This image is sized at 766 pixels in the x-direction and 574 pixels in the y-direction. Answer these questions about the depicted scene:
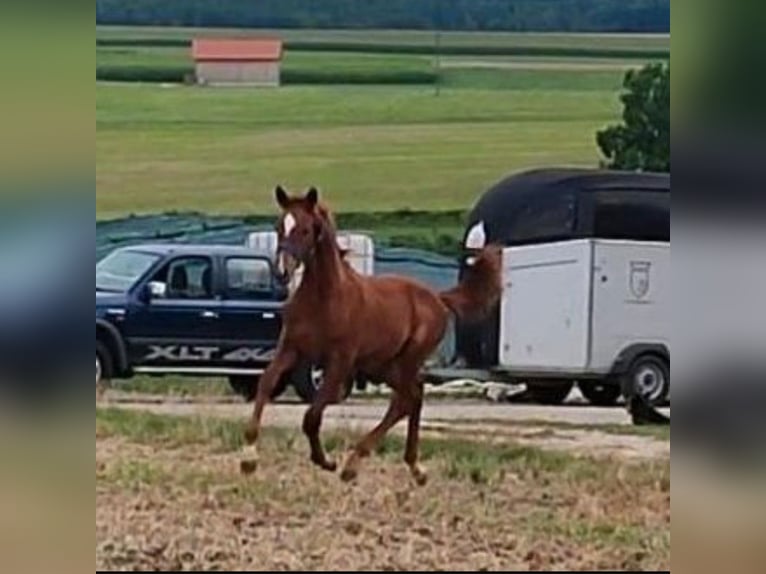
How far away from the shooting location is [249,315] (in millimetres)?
5133

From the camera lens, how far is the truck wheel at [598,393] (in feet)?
17.0

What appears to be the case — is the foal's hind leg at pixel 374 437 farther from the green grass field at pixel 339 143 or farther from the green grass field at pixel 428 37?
the green grass field at pixel 428 37

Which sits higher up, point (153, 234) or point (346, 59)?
point (346, 59)

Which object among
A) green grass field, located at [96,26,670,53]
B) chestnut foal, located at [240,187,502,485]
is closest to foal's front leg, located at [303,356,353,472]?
chestnut foal, located at [240,187,502,485]

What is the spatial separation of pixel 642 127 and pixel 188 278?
131 cm

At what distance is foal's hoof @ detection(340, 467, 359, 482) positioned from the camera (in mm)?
5133

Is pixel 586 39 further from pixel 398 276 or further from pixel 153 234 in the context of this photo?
pixel 153 234

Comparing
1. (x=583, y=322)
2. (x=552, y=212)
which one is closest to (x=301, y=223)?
(x=552, y=212)

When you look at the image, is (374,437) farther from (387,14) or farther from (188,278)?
(387,14)

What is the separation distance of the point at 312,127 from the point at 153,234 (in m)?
0.52

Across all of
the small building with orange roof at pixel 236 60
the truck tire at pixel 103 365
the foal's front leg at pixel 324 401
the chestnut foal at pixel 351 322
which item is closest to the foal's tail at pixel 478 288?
the chestnut foal at pixel 351 322

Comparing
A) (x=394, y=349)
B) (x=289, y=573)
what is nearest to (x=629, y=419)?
(x=394, y=349)

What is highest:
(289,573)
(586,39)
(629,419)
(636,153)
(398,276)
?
(586,39)

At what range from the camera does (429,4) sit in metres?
5.05
